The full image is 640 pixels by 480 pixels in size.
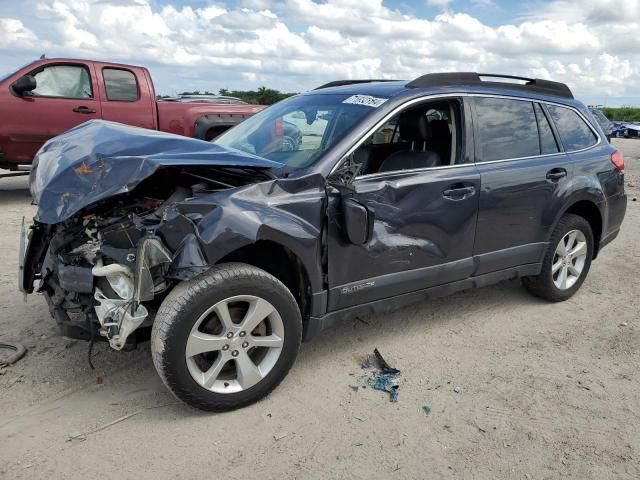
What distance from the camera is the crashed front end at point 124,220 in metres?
2.82

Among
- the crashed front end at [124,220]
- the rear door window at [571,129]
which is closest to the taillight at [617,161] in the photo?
the rear door window at [571,129]

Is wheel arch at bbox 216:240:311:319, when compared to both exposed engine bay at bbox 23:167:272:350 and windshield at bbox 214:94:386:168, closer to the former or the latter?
exposed engine bay at bbox 23:167:272:350

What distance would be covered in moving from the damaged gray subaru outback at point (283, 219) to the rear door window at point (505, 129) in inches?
0.6

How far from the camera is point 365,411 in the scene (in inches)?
123

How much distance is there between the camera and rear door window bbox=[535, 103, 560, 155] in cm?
444

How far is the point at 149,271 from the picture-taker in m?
2.81

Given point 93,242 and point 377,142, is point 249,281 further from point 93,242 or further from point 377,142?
point 377,142

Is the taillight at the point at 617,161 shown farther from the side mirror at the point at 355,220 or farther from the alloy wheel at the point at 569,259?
the side mirror at the point at 355,220

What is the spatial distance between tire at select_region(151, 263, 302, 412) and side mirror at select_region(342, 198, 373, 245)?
0.50 meters

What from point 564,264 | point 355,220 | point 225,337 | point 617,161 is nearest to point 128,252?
point 225,337

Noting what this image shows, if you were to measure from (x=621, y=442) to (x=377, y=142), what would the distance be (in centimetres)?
239

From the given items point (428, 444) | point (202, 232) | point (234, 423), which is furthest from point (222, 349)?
point (428, 444)

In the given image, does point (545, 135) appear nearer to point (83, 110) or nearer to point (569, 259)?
point (569, 259)

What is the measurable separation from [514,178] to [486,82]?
2.42 feet
